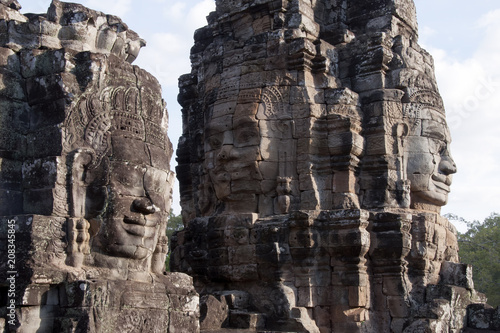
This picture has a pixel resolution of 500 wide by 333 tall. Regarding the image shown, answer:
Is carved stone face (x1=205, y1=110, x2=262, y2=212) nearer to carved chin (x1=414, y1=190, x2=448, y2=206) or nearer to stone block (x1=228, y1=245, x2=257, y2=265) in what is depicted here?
stone block (x1=228, y1=245, x2=257, y2=265)

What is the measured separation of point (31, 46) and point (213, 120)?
549 centimetres

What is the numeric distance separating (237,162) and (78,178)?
5.36 metres

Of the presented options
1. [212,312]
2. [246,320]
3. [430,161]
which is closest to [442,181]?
[430,161]

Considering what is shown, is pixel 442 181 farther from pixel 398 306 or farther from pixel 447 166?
pixel 398 306

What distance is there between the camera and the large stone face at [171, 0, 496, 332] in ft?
37.3

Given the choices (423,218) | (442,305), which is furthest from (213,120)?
(442,305)

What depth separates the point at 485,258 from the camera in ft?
88.0

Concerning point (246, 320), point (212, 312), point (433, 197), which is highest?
point (433, 197)

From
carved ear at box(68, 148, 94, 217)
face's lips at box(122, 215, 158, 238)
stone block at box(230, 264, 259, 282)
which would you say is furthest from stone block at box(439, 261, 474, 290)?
carved ear at box(68, 148, 94, 217)

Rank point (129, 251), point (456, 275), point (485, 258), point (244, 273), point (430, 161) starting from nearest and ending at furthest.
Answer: point (129, 251), point (244, 273), point (456, 275), point (430, 161), point (485, 258)

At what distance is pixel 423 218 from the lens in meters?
11.9

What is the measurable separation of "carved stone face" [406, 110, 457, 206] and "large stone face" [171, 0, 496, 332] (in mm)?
25

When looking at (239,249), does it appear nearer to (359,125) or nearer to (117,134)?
(359,125)

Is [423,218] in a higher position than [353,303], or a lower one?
A: higher
